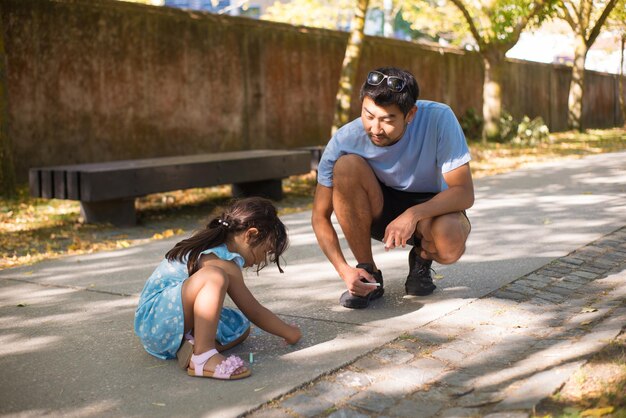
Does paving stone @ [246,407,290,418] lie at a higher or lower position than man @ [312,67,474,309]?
lower

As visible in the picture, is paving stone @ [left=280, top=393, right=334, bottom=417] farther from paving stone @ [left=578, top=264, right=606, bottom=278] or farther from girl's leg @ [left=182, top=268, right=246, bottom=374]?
paving stone @ [left=578, top=264, right=606, bottom=278]

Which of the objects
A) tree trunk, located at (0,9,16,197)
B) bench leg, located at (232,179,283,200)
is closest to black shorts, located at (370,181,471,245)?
bench leg, located at (232,179,283,200)

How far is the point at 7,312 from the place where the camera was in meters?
4.80

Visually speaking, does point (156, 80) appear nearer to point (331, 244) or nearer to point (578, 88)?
point (331, 244)

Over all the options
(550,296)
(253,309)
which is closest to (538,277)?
(550,296)

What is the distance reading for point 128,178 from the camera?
8.12 m

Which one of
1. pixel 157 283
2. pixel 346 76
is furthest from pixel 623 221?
pixel 346 76

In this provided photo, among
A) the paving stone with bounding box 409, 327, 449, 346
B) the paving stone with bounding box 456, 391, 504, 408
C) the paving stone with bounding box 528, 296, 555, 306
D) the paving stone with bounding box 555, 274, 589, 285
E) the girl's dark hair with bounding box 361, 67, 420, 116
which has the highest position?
the girl's dark hair with bounding box 361, 67, 420, 116

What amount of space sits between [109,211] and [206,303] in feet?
16.9

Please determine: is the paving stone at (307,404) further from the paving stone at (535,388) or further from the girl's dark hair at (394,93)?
the girl's dark hair at (394,93)

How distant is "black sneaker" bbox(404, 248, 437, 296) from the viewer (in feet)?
16.1

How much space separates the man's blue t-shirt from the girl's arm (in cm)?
107

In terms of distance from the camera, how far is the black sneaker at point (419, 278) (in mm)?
4895

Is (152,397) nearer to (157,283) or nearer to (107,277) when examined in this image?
(157,283)
